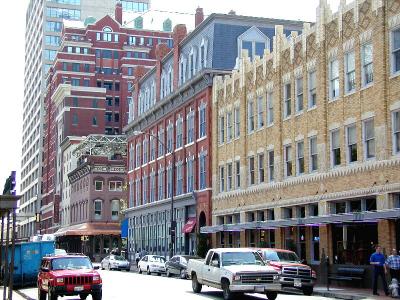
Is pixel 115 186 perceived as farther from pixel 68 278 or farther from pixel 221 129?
pixel 68 278

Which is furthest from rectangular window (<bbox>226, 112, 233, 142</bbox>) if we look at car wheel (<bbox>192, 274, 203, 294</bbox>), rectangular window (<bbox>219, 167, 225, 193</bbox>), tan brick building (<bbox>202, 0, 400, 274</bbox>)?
car wheel (<bbox>192, 274, 203, 294</bbox>)

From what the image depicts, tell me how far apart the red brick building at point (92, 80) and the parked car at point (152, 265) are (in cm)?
7252

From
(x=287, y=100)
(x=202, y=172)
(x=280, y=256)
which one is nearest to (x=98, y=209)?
(x=202, y=172)

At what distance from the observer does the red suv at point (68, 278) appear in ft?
74.3

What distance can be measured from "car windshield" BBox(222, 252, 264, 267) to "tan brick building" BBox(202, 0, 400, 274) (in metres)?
5.70

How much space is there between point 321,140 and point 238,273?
13638 millimetres

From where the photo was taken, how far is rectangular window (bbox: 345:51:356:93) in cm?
3281

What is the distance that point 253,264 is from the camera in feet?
79.9

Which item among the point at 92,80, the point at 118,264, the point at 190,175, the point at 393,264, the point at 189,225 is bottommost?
the point at 118,264

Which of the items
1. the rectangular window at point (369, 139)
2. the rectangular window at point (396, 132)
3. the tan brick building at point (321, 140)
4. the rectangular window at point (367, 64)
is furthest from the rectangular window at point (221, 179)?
the rectangular window at point (396, 132)

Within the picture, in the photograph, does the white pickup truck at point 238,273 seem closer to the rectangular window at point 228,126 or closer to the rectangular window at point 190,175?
the rectangular window at point 228,126

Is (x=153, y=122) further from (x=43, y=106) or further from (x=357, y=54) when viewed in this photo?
(x=43, y=106)

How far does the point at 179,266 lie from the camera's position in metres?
42.8

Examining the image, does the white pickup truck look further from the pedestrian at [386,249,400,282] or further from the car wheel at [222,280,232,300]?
the pedestrian at [386,249,400,282]
